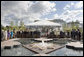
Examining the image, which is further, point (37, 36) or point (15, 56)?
point (37, 36)

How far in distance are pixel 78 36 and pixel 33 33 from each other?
5.99 meters

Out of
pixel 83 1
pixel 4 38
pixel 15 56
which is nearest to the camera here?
pixel 15 56

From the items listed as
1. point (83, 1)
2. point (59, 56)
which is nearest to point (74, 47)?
point (59, 56)

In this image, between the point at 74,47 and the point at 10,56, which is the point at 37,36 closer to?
the point at 74,47

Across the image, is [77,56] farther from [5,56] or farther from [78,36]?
[78,36]

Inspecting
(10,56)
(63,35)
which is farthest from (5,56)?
(63,35)

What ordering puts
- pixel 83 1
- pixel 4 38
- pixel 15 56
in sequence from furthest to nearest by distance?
pixel 4 38, pixel 83 1, pixel 15 56

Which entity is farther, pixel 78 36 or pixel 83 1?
pixel 78 36

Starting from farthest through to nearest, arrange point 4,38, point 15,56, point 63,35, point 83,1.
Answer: point 63,35, point 4,38, point 83,1, point 15,56

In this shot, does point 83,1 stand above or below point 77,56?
above

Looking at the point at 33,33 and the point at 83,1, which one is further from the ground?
the point at 83,1

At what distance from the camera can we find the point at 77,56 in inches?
229

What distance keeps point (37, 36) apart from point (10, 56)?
9.46 m

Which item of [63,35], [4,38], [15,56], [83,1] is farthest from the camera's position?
[63,35]
